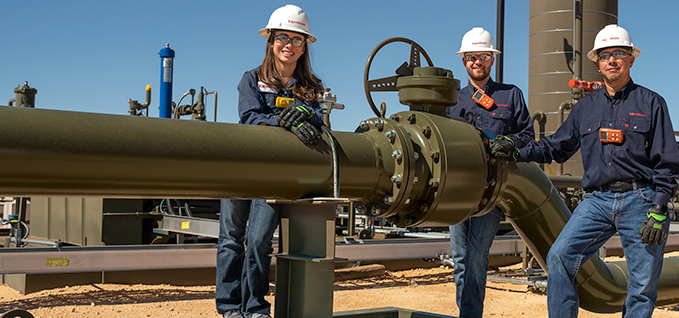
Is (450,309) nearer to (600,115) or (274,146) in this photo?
(600,115)

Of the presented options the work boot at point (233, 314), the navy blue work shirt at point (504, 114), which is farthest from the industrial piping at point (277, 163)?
the work boot at point (233, 314)

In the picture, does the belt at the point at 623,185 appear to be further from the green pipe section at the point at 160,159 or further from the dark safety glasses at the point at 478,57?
the green pipe section at the point at 160,159

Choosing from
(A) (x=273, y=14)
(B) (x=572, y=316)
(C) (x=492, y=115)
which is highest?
(A) (x=273, y=14)

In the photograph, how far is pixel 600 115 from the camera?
2576 millimetres

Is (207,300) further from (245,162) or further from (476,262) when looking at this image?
(245,162)

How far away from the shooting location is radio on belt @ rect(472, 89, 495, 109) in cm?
293

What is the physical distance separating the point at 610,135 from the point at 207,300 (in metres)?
3.25

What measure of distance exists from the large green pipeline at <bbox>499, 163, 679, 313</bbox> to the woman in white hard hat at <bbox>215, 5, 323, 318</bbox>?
0.75m

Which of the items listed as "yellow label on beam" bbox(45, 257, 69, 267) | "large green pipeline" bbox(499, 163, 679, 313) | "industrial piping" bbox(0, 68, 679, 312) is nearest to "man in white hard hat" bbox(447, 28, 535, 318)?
"large green pipeline" bbox(499, 163, 679, 313)

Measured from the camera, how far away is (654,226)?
2.32 meters

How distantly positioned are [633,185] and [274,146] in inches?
62.1

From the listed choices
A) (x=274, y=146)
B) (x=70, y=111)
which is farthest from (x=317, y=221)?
(x=70, y=111)

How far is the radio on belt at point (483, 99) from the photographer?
293 cm

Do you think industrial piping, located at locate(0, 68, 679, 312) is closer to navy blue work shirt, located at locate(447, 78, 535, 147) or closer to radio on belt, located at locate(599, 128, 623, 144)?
radio on belt, located at locate(599, 128, 623, 144)
